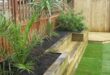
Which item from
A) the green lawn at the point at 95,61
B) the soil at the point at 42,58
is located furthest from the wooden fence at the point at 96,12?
the soil at the point at 42,58

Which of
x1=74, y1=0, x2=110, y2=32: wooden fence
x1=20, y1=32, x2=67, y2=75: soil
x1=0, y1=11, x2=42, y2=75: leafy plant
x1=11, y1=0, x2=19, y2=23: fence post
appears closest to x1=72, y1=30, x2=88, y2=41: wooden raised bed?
x1=20, y1=32, x2=67, y2=75: soil

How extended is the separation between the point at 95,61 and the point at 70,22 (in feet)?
6.17

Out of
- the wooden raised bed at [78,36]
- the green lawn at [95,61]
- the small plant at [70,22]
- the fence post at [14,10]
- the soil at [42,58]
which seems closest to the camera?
the soil at [42,58]

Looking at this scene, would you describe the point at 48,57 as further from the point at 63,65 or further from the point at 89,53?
the point at 89,53

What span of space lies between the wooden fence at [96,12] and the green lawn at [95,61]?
8.18 ft

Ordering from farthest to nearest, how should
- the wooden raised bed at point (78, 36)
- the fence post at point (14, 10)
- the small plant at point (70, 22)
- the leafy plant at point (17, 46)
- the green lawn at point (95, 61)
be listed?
the small plant at point (70, 22)
the wooden raised bed at point (78, 36)
the green lawn at point (95, 61)
the fence post at point (14, 10)
the leafy plant at point (17, 46)

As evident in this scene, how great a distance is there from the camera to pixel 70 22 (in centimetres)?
732

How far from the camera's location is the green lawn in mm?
4965

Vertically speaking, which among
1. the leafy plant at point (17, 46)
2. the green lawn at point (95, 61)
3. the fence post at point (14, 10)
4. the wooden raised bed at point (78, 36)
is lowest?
the green lawn at point (95, 61)

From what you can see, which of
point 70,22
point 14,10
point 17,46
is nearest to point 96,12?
point 70,22

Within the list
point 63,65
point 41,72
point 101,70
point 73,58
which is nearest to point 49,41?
point 73,58

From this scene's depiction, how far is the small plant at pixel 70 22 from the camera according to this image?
24.0 ft

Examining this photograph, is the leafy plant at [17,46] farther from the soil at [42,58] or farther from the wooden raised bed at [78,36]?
the wooden raised bed at [78,36]

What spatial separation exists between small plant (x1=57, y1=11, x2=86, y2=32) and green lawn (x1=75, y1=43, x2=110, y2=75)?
61 centimetres
